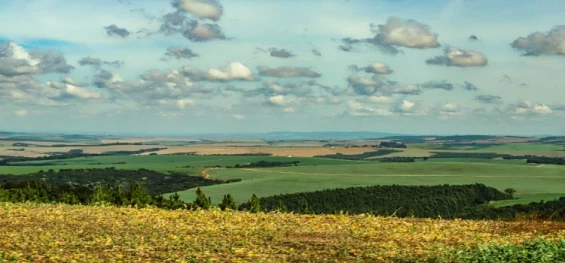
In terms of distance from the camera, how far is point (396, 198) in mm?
110812

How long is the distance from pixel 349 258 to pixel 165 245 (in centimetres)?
594

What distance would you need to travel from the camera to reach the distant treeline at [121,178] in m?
133

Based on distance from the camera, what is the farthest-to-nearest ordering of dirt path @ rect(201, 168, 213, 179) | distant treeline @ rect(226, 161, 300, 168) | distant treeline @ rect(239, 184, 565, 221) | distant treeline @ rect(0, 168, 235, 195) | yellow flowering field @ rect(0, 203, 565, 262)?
1. distant treeline @ rect(226, 161, 300, 168)
2. dirt path @ rect(201, 168, 213, 179)
3. distant treeline @ rect(0, 168, 235, 195)
4. distant treeline @ rect(239, 184, 565, 221)
5. yellow flowering field @ rect(0, 203, 565, 262)

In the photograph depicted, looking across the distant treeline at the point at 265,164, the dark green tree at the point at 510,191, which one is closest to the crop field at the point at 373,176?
the dark green tree at the point at 510,191

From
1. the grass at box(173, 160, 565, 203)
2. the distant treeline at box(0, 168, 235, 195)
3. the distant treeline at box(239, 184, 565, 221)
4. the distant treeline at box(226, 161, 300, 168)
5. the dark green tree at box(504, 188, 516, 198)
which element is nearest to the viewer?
the distant treeline at box(239, 184, 565, 221)

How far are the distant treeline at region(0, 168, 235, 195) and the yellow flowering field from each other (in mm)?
101903

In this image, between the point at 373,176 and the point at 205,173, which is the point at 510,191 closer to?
the point at 373,176

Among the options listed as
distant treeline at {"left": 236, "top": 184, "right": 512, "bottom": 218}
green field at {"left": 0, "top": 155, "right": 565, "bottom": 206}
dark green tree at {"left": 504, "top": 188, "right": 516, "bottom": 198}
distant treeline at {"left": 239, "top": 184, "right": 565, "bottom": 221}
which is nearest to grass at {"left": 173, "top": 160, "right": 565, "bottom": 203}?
green field at {"left": 0, "top": 155, "right": 565, "bottom": 206}

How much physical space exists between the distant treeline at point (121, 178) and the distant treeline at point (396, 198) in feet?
110

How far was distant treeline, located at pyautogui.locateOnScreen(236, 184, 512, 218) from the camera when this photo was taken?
331ft

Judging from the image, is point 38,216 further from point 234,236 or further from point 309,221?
point 309,221

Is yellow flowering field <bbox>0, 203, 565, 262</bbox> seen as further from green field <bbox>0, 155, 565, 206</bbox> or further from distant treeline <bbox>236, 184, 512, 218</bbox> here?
green field <bbox>0, 155, 565, 206</bbox>

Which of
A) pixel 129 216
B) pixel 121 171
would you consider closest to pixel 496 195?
pixel 121 171

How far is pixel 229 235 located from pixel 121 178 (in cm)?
12893
